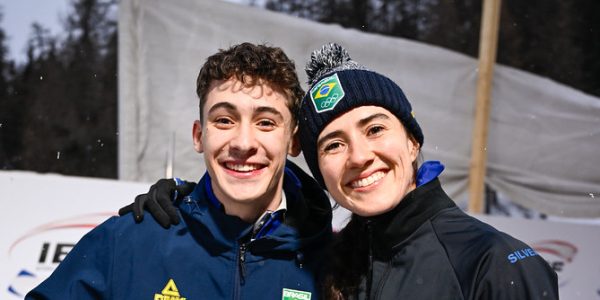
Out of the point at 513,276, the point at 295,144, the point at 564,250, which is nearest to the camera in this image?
the point at 513,276

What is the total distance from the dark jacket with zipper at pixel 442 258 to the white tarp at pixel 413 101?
265 centimetres

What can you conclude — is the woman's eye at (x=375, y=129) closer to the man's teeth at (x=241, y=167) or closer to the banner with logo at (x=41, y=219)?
the man's teeth at (x=241, y=167)

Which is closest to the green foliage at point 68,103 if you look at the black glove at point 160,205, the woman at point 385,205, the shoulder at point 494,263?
the black glove at point 160,205

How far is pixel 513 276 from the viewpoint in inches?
59.1

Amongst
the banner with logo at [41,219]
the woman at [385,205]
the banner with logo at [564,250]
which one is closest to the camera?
the woman at [385,205]

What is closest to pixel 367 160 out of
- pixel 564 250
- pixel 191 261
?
pixel 191 261

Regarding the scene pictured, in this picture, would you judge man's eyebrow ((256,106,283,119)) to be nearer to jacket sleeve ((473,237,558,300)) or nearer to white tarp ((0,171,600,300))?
jacket sleeve ((473,237,558,300))

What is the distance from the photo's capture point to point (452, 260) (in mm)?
1658

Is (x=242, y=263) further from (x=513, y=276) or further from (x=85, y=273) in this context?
(x=513, y=276)

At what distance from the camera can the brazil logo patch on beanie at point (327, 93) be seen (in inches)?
73.8

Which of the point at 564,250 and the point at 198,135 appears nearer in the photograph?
the point at 198,135

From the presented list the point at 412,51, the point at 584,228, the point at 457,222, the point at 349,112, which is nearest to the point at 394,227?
the point at 457,222

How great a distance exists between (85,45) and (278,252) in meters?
3.27

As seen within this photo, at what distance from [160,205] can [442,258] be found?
99 cm
